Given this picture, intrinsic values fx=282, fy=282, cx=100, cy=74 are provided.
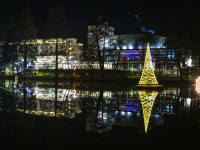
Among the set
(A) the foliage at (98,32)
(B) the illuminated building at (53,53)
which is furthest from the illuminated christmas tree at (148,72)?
(B) the illuminated building at (53,53)

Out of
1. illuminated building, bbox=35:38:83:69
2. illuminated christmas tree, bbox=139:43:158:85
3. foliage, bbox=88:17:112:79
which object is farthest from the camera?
illuminated building, bbox=35:38:83:69

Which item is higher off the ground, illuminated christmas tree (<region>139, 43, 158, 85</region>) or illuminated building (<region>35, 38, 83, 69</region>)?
illuminated building (<region>35, 38, 83, 69</region>)

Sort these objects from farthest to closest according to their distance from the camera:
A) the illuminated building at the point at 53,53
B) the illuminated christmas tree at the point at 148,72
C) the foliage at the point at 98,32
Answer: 1. the illuminated building at the point at 53,53
2. the foliage at the point at 98,32
3. the illuminated christmas tree at the point at 148,72

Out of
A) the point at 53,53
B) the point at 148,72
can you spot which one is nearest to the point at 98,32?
the point at 148,72

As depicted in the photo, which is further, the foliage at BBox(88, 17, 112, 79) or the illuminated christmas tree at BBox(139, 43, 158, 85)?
the foliage at BBox(88, 17, 112, 79)

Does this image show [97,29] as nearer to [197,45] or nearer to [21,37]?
[197,45]

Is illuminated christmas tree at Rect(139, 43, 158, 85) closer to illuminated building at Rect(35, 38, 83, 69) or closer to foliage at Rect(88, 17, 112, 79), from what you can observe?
foliage at Rect(88, 17, 112, 79)

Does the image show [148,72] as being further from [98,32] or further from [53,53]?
[53,53]

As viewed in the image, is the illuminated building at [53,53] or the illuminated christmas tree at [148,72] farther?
the illuminated building at [53,53]

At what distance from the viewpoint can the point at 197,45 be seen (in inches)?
1518

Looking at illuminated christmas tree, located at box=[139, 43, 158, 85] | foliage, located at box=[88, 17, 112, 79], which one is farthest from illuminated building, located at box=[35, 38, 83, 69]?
illuminated christmas tree, located at box=[139, 43, 158, 85]

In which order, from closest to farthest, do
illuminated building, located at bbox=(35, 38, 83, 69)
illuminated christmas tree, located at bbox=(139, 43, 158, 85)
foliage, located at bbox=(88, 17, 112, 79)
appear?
illuminated christmas tree, located at bbox=(139, 43, 158, 85), foliage, located at bbox=(88, 17, 112, 79), illuminated building, located at bbox=(35, 38, 83, 69)

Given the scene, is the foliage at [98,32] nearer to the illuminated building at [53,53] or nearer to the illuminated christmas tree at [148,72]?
the illuminated building at [53,53]

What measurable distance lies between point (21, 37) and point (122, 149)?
57563 millimetres
